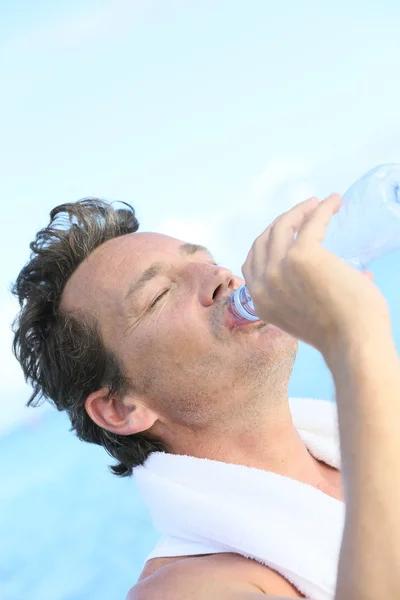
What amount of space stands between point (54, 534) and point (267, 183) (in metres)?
2.80

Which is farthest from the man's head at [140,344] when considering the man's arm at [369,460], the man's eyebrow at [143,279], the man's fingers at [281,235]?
the man's arm at [369,460]

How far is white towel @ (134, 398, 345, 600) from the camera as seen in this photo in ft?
4.53

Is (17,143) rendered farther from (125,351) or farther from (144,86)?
(125,351)

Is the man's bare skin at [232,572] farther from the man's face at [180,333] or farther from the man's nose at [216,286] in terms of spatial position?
the man's nose at [216,286]

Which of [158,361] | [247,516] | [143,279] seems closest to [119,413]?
[158,361]

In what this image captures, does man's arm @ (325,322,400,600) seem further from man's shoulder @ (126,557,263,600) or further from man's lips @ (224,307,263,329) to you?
man's lips @ (224,307,263,329)

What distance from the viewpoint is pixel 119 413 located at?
1.72 m

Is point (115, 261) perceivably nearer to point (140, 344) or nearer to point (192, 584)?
point (140, 344)

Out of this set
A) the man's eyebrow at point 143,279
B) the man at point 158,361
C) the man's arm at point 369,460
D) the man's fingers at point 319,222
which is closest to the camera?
the man's arm at point 369,460

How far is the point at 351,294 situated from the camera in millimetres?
863

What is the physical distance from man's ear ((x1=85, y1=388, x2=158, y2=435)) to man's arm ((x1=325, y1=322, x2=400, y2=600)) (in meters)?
0.86

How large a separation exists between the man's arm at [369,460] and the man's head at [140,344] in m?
0.73

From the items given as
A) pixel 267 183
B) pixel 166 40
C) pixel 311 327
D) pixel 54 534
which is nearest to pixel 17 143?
pixel 166 40

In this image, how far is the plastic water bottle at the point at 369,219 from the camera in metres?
1.82
